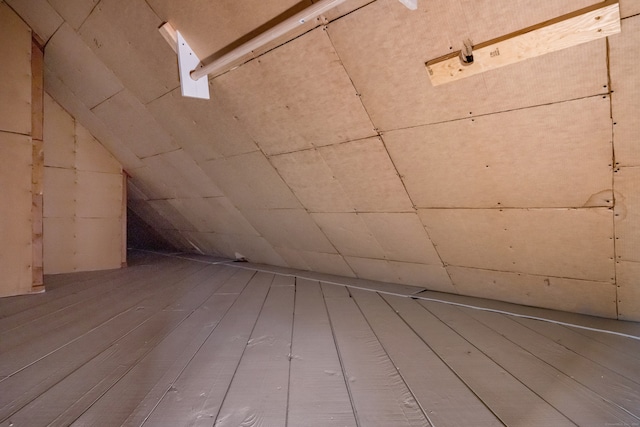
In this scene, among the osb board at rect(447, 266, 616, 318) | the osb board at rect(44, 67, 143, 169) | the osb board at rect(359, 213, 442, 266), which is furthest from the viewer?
the osb board at rect(44, 67, 143, 169)

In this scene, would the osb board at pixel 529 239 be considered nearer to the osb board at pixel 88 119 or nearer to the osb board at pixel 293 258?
the osb board at pixel 293 258

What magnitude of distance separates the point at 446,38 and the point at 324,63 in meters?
0.59

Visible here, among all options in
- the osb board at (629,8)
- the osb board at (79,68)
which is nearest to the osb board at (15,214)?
the osb board at (79,68)

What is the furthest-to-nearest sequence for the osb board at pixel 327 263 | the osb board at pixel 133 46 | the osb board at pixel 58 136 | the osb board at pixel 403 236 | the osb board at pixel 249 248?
1. the osb board at pixel 249 248
2. the osb board at pixel 58 136
3. the osb board at pixel 327 263
4. the osb board at pixel 403 236
5. the osb board at pixel 133 46

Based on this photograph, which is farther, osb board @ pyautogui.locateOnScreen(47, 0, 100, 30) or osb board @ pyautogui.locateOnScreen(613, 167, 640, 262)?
osb board @ pyautogui.locateOnScreen(47, 0, 100, 30)

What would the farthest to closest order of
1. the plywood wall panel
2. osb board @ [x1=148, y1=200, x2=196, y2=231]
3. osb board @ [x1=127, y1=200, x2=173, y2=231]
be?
osb board @ [x1=127, y1=200, x2=173, y2=231]
osb board @ [x1=148, y1=200, x2=196, y2=231]
the plywood wall panel

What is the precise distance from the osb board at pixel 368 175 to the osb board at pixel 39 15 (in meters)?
2.48

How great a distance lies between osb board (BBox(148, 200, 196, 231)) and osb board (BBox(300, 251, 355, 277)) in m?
2.11

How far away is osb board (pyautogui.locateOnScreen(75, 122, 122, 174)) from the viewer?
12.8 ft

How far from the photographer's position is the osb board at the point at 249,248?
12.7 ft

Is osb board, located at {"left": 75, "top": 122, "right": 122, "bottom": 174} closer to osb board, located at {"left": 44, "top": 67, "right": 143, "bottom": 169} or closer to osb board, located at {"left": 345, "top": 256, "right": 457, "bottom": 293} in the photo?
osb board, located at {"left": 44, "top": 67, "right": 143, "bottom": 169}

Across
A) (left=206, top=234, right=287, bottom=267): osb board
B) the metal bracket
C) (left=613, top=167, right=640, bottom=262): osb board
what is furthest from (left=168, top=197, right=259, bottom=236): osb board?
(left=613, top=167, right=640, bottom=262): osb board

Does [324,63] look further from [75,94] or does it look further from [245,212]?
[75,94]

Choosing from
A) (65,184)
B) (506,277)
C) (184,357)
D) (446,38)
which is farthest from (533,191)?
(65,184)
